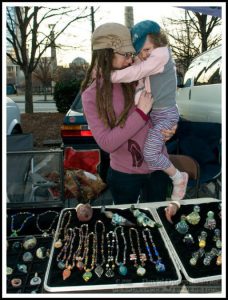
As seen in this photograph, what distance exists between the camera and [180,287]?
1.48 metres

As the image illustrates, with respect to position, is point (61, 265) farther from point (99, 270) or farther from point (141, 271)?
Answer: point (141, 271)

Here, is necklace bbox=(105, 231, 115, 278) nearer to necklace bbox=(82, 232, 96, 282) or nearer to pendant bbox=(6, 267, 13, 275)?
necklace bbox=(82, 232, 96, 282)

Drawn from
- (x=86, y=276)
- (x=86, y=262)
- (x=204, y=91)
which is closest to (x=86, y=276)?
(x=86, y=276)

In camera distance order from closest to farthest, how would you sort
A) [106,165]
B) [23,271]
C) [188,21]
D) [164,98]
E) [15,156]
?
[23,271]
[164,98]
[15,156]
[106,165]
[188,21]

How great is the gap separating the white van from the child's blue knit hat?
78.4 inches

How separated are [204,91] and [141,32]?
257cm

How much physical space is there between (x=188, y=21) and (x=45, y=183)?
28.7 feet

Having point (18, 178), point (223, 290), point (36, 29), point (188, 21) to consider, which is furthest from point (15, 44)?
point (223, 290)

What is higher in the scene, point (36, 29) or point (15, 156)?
point (36, 29)

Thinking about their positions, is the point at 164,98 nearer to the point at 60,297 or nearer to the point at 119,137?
the point at 119,137

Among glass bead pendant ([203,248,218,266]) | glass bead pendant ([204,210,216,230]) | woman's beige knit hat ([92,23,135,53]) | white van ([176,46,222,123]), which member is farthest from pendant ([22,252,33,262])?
white van ([176,46,222,123])

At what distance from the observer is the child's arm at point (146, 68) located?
1.92 metres

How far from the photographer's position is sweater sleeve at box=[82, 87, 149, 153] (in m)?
1.87

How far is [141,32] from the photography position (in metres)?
2.05
